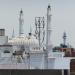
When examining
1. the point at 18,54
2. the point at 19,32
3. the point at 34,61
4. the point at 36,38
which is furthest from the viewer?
the point at 19,32

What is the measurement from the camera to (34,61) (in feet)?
76.0

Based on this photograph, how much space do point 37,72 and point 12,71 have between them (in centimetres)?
195

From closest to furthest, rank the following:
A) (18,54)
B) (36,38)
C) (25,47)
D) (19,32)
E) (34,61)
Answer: (34,61) → (18,54) → (25,47) → (36,38) → (19,32)

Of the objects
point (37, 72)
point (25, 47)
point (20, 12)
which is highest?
point (20, 12)

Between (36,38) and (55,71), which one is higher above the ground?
(36,38)

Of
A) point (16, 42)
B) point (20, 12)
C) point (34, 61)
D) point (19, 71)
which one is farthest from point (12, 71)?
point (20, 12)

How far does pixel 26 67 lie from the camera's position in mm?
23297

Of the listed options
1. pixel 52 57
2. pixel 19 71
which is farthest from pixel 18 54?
pixel 52 57

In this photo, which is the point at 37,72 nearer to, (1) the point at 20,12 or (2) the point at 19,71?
(2) the point at 19,71

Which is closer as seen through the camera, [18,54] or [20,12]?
[18,54]

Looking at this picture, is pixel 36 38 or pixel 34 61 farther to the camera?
pixel 36 38

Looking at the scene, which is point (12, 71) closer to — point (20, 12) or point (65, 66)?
point (65, 66)

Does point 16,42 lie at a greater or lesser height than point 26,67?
greater

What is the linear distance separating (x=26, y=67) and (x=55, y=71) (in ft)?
7.84
